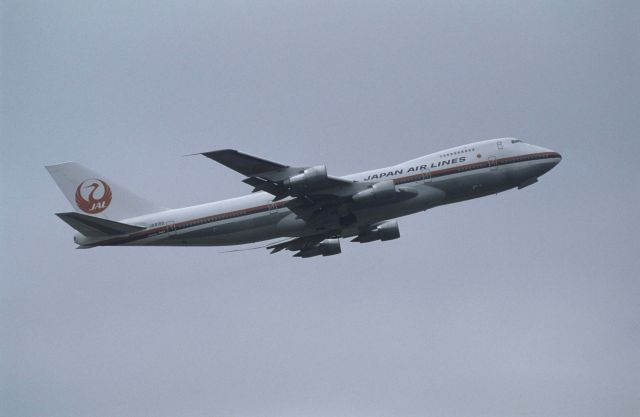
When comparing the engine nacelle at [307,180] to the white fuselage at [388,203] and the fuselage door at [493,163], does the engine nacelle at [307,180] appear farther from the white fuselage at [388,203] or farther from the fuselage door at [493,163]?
the fuselage door at [493,163]

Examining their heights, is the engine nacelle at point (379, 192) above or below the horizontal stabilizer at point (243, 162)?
below

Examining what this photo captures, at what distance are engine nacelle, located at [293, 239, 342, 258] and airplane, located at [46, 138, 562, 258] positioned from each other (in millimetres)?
3698

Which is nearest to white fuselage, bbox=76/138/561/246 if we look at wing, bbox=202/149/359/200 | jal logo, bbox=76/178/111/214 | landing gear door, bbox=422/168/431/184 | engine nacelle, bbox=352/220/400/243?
landing gear door, bbox=422/168/431/184

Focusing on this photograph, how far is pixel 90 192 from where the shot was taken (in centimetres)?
6131

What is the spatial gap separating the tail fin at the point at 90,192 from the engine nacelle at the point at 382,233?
17.9 metres

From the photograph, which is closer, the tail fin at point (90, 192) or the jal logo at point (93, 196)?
the tail fin at point (90, 192)

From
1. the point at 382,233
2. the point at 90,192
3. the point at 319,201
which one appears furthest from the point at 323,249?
the point at 90,192

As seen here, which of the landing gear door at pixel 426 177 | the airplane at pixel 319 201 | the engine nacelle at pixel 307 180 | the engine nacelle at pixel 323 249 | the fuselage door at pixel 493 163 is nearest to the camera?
the engine nacelle at pixel 307 180

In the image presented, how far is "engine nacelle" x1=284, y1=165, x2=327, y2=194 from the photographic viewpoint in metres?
52.3

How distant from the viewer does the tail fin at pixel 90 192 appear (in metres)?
60.6

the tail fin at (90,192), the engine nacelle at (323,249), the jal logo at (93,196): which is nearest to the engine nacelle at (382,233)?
the engine nacelle at (323,249)

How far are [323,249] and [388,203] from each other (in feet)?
38.0

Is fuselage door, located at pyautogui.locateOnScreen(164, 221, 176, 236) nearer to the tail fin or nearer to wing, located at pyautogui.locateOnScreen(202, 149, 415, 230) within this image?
the tail fin

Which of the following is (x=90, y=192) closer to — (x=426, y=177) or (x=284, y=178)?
(x=284, y=178)
